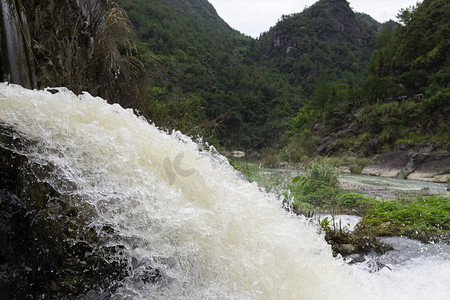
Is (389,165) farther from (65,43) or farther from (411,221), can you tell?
(65,43)

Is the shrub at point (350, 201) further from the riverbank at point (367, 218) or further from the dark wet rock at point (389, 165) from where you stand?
the dark wet rock at point (389, 165)

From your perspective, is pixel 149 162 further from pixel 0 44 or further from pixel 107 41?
pixel 107 41

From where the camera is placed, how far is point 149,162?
1.98 m

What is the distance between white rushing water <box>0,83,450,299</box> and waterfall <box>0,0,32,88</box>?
1.61 feet

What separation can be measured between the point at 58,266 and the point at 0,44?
1.92m

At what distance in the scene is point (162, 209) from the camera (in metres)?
1.84

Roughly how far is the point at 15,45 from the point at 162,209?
209 cm

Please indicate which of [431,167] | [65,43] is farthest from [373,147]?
[65,43]

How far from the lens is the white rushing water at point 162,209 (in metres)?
1.74

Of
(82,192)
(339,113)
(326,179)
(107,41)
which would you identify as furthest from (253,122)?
(82,192)

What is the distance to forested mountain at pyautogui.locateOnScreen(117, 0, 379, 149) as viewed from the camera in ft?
66.9

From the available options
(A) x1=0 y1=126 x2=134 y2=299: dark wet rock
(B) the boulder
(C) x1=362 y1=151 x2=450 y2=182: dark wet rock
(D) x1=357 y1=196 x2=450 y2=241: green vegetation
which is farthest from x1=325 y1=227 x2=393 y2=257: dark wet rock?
(B) the boulder

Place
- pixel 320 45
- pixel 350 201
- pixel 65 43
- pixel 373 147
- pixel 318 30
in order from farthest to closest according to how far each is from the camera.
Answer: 1. pixel 318 30
2. pixel 320 45
3. pixel 373 147
4. pixel 350 201
5. pixel 65 43

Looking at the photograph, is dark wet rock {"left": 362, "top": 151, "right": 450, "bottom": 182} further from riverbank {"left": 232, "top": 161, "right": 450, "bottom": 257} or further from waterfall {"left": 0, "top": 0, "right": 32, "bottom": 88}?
waterfall {"left": 0, "top": 0, "right": 32, "bottom": 88}
